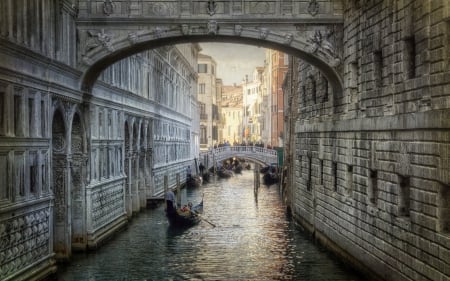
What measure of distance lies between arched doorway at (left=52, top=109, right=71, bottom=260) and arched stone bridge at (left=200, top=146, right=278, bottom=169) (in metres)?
35.5

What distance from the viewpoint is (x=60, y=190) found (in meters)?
15.1

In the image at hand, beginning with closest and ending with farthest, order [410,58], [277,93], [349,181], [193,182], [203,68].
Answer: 1. [410,58]
2. [349,181]
3. [193,182]
4. [277,93]
5. [203,68]

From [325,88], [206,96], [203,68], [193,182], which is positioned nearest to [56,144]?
[325,88]

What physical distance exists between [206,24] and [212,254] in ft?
19.3

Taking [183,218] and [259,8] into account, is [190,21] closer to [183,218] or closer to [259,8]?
[259,8]

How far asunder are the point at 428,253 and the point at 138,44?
857 cm

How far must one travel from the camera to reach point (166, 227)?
21859 millimetres

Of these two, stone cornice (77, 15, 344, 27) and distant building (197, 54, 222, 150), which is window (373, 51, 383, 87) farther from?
distant building (197, 54, 222, 150)

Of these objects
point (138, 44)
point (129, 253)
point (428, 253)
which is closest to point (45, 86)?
point (138, 44)

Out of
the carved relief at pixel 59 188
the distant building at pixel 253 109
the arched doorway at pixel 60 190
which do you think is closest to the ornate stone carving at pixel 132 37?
the arched doorway at pixel 60 190

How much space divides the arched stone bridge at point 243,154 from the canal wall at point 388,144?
105 ft

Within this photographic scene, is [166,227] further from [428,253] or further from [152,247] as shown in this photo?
[428,253]

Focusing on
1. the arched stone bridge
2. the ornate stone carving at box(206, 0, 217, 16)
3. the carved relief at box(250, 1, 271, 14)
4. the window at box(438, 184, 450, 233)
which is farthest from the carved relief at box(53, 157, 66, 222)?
the arched stone bridge

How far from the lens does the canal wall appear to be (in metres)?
9.81
